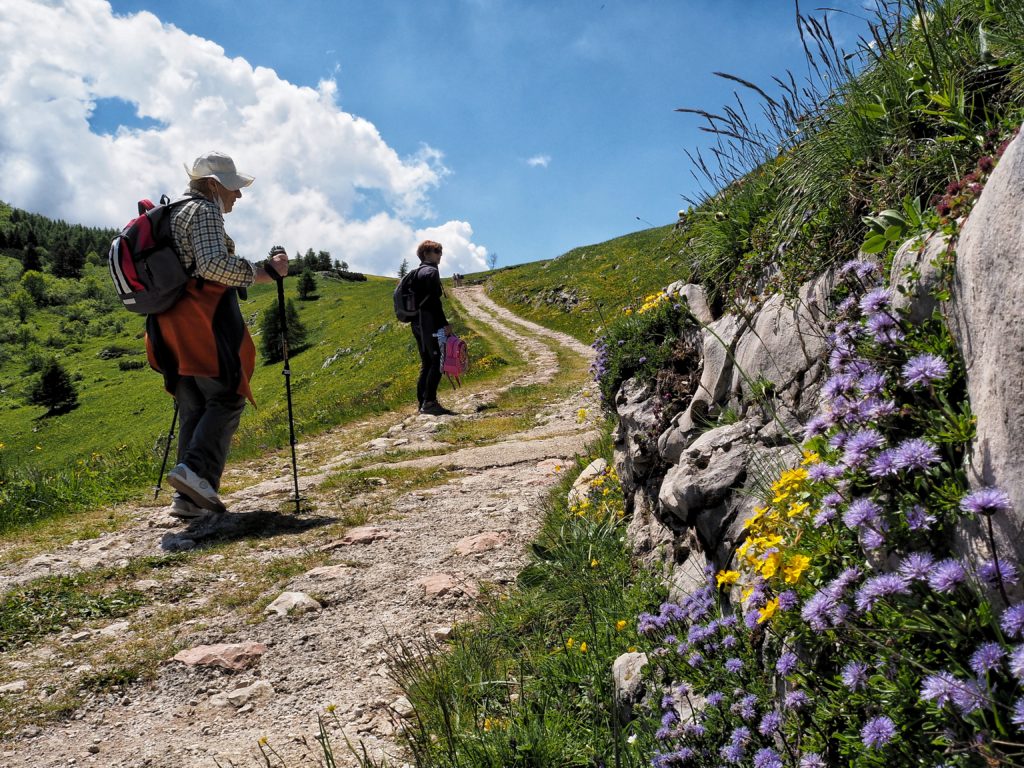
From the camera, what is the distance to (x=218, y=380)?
259 inches

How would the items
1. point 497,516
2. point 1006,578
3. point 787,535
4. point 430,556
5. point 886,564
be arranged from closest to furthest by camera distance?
point 1006,578
point 886,564
point 787,535
point 430,556
point 497,516

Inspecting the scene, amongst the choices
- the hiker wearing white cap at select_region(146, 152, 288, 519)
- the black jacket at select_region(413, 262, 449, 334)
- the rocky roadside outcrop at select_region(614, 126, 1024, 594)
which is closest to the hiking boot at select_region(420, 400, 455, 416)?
the black jacket at select_region(413, 262, 449, 334)

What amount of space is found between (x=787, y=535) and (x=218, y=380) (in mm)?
6023

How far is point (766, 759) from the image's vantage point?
1913 mm

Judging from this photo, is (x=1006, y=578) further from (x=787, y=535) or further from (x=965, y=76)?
(x=965, y=76)

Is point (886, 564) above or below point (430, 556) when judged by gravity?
above

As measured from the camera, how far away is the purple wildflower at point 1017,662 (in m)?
1.37

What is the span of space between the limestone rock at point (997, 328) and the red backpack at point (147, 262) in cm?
643

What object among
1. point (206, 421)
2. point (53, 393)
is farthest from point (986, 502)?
point (53, 393)

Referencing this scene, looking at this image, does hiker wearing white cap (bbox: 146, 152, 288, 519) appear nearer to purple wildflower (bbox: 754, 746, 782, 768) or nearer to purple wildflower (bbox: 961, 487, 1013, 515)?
purple wildflower (bbox: 754, 746, 782, 768)

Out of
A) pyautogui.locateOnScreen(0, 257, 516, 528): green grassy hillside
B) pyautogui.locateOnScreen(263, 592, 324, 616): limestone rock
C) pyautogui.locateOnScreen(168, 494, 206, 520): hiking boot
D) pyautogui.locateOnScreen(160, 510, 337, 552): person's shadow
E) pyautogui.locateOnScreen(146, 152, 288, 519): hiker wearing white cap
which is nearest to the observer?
pyautogui.locateOnScreen(263, 592, 324, 616): limestone rock

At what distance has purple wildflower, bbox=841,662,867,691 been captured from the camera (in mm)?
1749

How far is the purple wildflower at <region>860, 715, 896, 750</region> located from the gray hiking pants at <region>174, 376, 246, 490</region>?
6334mm

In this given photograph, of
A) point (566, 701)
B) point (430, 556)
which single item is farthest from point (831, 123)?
point (430, 556)
